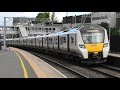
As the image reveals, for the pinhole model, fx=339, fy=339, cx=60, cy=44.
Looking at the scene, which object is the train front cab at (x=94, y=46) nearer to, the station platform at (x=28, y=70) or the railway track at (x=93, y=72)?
the railway track at (x=93, y=72)

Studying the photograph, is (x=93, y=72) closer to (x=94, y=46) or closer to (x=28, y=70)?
(x=94, y=46)

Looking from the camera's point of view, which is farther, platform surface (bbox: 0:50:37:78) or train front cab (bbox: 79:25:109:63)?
train front cab (bbox: 79:25:109:63)

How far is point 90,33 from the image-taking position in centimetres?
2469

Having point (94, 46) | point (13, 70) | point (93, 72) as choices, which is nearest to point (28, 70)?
point (13, 70)

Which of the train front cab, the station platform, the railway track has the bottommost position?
the railway track

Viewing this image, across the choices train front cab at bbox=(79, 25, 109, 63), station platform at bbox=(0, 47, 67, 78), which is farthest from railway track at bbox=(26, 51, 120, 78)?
station platform at bbox=(0, 47, 67, 78)

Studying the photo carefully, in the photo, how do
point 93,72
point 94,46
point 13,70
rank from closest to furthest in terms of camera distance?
point 13,70 → point 93,72 → point 94,46

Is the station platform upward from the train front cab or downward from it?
downward

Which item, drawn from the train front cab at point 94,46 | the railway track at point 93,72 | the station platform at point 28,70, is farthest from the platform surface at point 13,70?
the train front cab at point 94,46

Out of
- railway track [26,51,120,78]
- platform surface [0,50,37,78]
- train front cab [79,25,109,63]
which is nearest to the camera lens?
platform surface [0,50,37,78]

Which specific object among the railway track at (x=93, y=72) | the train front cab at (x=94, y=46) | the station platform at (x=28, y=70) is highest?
the train front cab at (x=94, y=46)

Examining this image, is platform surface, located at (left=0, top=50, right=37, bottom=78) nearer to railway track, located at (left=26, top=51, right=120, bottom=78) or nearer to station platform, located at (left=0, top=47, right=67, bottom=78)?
station platform, located at (left=0, top=47, right=67, bottom=78)
